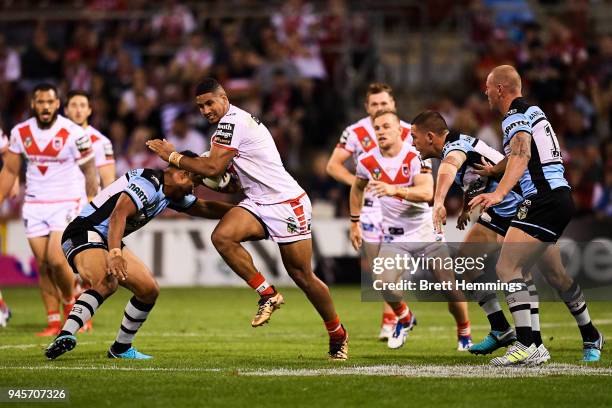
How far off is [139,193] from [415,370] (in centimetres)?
295

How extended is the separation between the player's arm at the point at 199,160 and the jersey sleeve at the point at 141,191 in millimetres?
321

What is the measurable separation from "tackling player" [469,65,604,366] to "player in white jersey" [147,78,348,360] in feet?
5.66

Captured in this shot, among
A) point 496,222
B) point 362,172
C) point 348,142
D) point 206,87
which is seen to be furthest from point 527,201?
point 348,142

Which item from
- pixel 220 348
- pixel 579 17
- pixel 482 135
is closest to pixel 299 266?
pixel 220 348

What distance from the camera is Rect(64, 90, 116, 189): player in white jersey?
1539 centimetres

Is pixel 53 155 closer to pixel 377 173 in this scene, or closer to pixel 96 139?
pixel 96 139

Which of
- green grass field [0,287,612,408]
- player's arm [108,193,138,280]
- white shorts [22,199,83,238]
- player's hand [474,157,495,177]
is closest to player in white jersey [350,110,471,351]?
green grass field [0,287,612,408]

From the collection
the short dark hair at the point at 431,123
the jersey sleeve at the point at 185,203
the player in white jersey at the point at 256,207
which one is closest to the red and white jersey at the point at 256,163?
the player in white jersey at the point at 256,207

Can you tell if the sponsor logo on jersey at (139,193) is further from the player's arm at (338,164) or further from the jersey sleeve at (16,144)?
the player's arm at (338,164)

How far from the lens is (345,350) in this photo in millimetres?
11164

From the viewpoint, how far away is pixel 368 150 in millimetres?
14688

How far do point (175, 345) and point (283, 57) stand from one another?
13392 millimetres

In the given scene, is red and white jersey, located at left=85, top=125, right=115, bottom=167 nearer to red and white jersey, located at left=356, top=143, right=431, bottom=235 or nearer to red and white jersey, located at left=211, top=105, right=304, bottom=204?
red and white jersey, located at left=356, top=143, right=431, bottom=235

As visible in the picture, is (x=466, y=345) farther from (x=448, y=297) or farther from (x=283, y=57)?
(x=283, y=57)
